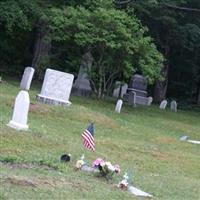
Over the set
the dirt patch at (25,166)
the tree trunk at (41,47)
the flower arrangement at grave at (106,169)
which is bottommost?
the dirt patch at (25,166)

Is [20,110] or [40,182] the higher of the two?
[20,110]

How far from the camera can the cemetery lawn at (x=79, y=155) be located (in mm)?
8672

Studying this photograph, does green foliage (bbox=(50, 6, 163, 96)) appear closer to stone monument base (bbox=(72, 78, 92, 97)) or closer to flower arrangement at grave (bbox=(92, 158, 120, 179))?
stone monument base (bbox=(72, 78, 92, 97))

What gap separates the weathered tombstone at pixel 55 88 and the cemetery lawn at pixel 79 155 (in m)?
0.52

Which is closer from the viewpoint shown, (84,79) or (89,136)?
(89,136)

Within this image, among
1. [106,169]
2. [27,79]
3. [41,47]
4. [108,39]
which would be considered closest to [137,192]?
[106,169]

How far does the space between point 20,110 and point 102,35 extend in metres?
14.9

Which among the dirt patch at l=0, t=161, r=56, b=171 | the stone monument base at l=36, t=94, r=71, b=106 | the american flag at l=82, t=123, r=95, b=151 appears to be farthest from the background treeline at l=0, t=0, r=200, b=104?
the dirt patch at l=0, t=161, r=56, b=171

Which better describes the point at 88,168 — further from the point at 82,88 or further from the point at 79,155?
the point at 82,88

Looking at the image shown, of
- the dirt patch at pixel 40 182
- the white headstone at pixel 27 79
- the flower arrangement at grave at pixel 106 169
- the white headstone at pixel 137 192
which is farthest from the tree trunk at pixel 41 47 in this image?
the dirt patch at pixel 40 182

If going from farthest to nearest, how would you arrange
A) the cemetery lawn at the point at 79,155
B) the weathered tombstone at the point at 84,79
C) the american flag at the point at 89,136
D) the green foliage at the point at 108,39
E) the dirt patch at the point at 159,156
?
1. the weathered tombstone at the point at 84,79
2. the green foliage at the point at 108,39
3. the dirt patch at the point at 159,156
4. the american flag at the point at 89,136
5. the cemetery lawn at the point at 79,155

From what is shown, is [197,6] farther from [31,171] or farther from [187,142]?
[31,171]

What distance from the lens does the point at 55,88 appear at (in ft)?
67.2

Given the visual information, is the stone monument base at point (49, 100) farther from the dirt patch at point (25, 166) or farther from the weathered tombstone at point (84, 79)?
the dirt patch at point (25, 166)
